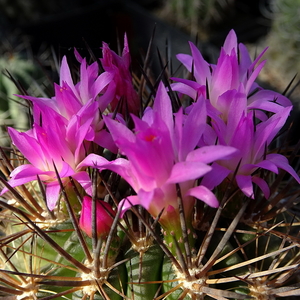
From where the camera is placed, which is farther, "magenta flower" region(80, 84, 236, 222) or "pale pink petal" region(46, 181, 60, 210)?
"pale pink petal" region(46, 181, 60, 210)

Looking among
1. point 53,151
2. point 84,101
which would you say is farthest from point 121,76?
point 53,151

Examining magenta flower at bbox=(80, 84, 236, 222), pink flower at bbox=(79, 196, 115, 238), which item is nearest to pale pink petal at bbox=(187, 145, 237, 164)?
magenta flower at bbox=(80, 84, 236, 222)

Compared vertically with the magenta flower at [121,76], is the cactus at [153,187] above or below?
below

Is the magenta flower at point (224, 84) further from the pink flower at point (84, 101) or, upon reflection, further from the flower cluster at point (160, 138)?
the pink flower at point (84, 101)

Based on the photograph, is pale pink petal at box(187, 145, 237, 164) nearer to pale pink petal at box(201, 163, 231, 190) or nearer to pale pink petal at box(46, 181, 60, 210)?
pale pink petal at box(201, 163, 231, 190)

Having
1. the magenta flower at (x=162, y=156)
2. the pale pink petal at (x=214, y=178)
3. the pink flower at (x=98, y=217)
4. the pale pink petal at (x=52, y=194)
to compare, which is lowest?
the pink flower at (x=98, y=217)

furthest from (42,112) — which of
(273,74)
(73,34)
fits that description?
(273,74)

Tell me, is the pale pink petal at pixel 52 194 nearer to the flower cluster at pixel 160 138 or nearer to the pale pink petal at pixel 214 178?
the flower cluster at pixel 160 138

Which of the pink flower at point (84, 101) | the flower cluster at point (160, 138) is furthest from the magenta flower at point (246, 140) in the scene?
the pink flower at point (84, 101)

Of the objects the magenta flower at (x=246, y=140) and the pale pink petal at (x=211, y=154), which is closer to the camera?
the pale pink petal at (x=211, y=154)
